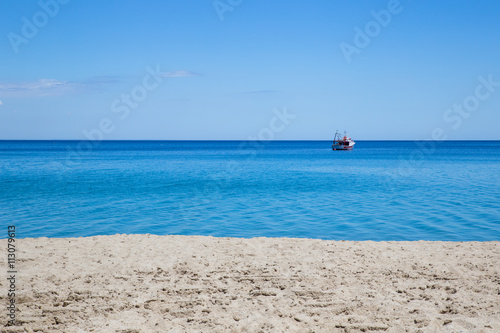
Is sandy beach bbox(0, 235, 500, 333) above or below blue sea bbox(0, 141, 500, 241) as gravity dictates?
above

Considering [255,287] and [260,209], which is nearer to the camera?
[255,287]

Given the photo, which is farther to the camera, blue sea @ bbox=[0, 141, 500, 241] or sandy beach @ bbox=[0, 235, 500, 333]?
blue sea @ bbox=[0, 141, 500, 241]

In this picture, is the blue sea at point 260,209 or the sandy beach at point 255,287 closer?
the sandy beach at point 255,287

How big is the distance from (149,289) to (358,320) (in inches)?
162

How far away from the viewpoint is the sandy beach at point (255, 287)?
6129mm

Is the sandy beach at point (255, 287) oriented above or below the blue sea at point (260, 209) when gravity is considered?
above

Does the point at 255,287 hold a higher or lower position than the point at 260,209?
higher

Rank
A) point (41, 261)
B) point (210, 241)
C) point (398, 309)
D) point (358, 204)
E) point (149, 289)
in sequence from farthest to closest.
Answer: point (358, 204) < point (210, 241) < point (41, 261) < point (149, 289) < point (398, 309)

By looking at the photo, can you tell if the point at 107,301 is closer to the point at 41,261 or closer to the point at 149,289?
the point at 149,289

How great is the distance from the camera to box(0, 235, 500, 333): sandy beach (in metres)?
6.13

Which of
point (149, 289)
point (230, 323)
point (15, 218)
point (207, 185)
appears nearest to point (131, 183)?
point (207, 185)

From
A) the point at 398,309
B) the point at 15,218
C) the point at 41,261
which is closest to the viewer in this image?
the point at 398,309

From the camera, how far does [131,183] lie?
99.8 feet

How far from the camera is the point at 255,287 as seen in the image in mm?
7629
